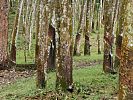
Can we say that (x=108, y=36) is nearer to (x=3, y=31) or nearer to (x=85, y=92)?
(x=85, y=92)

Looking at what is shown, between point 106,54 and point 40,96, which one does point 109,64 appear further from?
point 40,96

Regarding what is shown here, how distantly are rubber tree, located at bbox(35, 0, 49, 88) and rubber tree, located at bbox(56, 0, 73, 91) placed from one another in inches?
31.4

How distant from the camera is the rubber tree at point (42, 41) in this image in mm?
11273

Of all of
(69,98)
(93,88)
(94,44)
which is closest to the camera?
(69,98)

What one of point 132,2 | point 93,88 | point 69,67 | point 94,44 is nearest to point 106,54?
point 93,88

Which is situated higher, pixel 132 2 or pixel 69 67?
pixel 132 2

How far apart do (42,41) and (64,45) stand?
1279 millimetres

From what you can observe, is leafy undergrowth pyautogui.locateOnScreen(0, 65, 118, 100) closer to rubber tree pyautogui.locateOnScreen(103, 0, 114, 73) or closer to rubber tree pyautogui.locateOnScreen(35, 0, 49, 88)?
rubber tree pyautogui.locateOnScreen(35, 0, 49, 88)

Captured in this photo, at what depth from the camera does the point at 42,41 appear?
11.5 metres

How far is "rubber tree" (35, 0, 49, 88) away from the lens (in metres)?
11.3

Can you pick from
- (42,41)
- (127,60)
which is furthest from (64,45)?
(127,60)

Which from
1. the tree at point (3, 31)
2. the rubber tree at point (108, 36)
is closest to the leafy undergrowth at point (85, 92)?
the rubber tree at point (108, 36)

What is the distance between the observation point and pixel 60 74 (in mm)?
10547

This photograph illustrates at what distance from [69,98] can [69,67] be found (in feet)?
3.17
